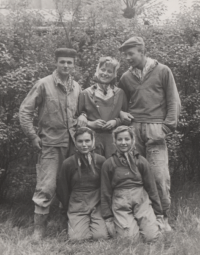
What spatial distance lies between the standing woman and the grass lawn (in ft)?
3.68

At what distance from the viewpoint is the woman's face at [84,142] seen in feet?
15.7

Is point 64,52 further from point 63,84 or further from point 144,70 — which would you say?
point 144,70

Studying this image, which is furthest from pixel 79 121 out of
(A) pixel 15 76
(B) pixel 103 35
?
(B) pixel 103 35

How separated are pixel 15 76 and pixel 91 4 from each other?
1.73 m

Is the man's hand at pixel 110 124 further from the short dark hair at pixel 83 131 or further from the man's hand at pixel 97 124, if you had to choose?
the short dark hair at pixel 83 131

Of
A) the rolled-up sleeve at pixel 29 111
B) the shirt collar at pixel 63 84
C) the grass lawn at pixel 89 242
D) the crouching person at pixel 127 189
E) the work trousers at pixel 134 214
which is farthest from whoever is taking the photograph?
the shirt collar at pixel 63 84

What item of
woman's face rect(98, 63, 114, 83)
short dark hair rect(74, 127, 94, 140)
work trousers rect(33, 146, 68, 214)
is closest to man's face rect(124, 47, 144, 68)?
woman's face rect(98, 63, 114, 83)

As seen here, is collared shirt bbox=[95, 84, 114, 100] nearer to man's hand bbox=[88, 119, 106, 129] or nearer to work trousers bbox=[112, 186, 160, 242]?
man's hand bbox=[88, 119, 106, 129]

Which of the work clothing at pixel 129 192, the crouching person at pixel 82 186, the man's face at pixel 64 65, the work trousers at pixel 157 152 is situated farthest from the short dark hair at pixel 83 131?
the man's face at pixel 64 65

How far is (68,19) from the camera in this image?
21.7 ft

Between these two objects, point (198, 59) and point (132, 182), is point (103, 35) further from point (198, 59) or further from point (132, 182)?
point (132, 182)

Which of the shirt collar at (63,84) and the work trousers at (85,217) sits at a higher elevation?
the shirt collar at (63,84)

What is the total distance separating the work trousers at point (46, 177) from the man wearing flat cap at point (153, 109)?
93cm

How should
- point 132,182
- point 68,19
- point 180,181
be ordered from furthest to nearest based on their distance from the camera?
point 180,181 < point 68,19 < point 132,182
